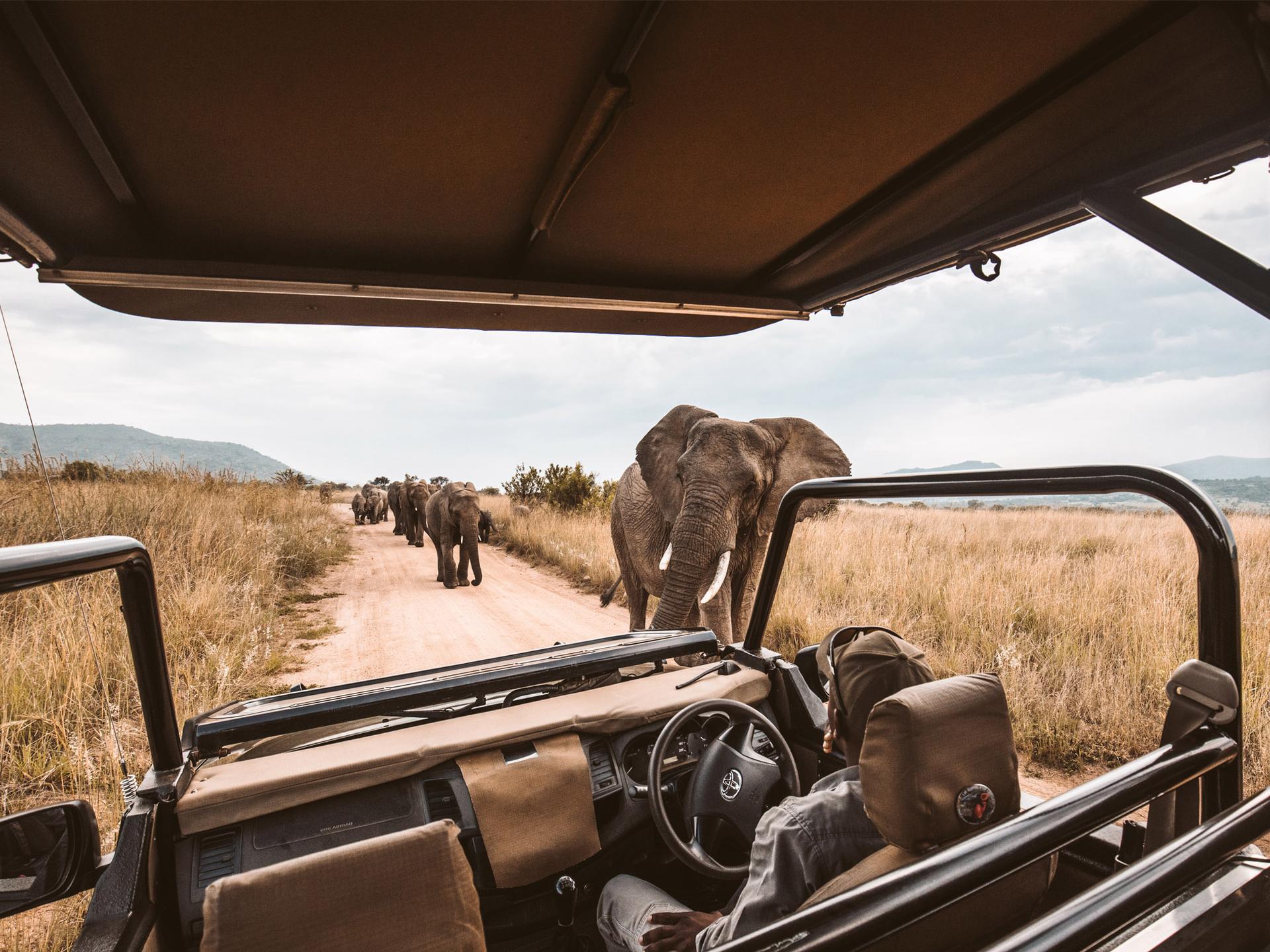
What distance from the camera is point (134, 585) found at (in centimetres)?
165

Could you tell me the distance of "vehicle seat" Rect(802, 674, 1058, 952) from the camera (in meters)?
1.22

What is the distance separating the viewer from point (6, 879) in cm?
146

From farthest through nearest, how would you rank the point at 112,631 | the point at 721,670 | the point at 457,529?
the point at 457,529 → the point at 112,631 → the point at 721,670

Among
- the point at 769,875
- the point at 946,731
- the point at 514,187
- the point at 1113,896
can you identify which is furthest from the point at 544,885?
the point at 514,187

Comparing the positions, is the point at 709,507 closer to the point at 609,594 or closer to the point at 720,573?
the point at 720,573

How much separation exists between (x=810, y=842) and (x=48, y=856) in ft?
5.52

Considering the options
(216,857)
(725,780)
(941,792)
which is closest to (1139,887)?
(941,792)

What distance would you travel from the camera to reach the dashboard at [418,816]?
1834mm

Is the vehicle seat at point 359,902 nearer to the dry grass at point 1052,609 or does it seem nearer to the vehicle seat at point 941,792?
the vehicle seat at point 941,792

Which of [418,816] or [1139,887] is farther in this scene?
[418,816]

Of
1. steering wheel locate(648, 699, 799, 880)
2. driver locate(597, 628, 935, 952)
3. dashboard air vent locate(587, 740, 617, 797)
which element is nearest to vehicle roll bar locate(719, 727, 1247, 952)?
driver locate(597, 628, 935, 952)

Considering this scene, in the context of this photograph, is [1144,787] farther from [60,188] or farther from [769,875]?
[60,188]

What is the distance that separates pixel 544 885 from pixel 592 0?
8.52 feet

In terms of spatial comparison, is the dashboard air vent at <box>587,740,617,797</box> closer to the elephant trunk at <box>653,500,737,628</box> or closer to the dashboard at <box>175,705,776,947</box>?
the dashboard at <box>175,705,776,947</box>
